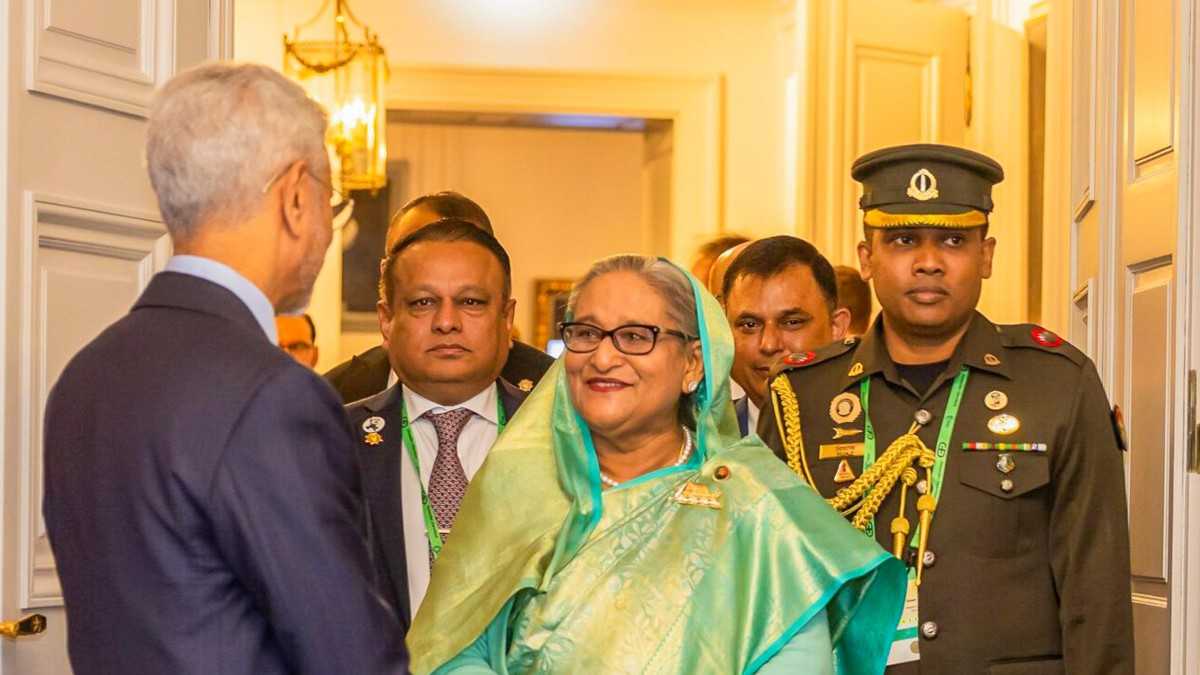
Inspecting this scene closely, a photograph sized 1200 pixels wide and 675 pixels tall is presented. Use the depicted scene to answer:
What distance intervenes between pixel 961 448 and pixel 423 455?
3.11 ft

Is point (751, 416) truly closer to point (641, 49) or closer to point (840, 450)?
point (840, 450)

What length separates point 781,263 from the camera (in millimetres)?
3771

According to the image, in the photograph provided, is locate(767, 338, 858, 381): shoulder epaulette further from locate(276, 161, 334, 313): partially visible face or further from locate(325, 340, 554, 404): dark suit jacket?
locate(276, 161, 334, 313): partially visible face

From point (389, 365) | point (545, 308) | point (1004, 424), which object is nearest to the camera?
point (1004, 424)

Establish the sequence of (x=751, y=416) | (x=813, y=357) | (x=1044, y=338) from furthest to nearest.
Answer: (x=751, y=416) → (x=813, y=357) → (x=1044, y=338)

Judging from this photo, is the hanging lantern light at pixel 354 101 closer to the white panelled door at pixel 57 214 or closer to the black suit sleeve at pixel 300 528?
the white panelled door at pixel 57 214

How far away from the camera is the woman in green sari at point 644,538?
8.17ft

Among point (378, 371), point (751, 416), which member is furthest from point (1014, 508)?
point (378, 371)

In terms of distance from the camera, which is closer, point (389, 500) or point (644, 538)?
point (644, 538)

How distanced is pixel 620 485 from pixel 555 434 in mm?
131

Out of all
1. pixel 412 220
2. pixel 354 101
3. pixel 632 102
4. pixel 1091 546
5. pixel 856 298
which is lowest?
pixel 1091 546

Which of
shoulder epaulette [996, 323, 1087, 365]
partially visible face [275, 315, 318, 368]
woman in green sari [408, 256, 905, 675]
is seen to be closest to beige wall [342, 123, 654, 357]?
partially visible face [275, 315, 318, 368]

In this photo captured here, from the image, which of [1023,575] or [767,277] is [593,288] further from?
[767,277]

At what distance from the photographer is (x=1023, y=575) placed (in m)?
2.83
